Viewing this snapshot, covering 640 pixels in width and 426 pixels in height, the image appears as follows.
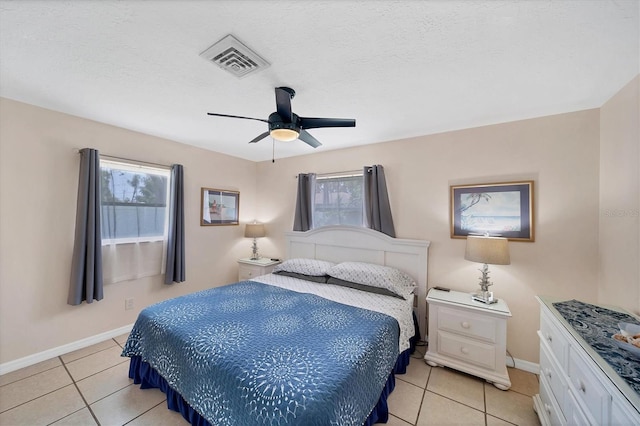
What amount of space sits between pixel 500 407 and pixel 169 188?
13.7 ft

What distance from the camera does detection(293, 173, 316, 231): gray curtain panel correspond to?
3742 millimetres

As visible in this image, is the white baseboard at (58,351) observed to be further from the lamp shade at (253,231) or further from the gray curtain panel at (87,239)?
the lamp shade at (253,231)

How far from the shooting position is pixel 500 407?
185cm

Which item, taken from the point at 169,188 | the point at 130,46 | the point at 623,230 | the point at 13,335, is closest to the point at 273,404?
the point at 130,46

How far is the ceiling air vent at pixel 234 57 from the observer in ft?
4.62

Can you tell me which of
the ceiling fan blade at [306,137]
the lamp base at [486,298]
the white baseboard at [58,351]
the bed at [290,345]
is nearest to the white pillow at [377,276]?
the bed at [290,345]

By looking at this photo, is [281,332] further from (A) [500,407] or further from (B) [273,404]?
(A) [500,407]

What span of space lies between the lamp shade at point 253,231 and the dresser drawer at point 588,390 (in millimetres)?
3632

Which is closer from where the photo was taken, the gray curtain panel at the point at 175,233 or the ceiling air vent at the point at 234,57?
the ceiling air vent at the point at 234,57

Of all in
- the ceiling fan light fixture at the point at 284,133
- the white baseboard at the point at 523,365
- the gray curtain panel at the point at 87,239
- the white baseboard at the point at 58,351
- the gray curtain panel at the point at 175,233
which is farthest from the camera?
the gray curtain panel at the point at 175,233

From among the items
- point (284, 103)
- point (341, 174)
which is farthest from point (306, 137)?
point (341, 174)

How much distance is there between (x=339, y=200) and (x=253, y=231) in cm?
154

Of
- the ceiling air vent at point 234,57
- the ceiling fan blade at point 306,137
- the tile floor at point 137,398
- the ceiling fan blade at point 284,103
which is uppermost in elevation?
the ceiling air vent at point 234,57

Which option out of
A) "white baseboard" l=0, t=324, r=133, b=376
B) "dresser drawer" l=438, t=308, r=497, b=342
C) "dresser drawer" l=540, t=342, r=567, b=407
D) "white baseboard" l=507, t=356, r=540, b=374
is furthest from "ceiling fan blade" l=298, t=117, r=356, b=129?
"white baseboard" l=0, t=324, r=133, b=376
